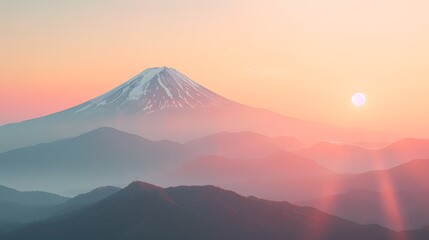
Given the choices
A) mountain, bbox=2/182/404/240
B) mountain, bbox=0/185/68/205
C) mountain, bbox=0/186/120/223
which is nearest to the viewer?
mountain, bbox=2/182/404/240

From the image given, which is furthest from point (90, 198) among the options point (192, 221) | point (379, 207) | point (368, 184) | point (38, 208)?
point (368, 184)

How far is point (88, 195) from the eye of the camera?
12162 cm

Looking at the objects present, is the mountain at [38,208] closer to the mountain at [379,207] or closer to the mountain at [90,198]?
the mountain at [90,198]

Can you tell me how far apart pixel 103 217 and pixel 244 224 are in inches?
720

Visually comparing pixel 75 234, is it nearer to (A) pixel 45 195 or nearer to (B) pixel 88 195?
(B) pixel 88 195

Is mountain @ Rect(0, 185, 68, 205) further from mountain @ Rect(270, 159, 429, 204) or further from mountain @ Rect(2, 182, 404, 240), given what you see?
mountain @ Rect(2, 182, 404, 240)

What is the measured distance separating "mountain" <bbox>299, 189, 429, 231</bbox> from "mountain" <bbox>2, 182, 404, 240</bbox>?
2700 centimetres

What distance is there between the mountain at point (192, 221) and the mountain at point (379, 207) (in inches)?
1063

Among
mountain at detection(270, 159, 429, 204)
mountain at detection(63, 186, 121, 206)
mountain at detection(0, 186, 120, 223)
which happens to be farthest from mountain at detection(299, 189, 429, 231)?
mountain at detection(0, 186, 120, 223)

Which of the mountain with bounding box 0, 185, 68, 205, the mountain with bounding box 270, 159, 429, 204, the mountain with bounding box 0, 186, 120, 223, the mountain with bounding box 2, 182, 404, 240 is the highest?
the mountain with bounding box 270, 159, 429, 204

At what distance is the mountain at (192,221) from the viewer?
76500mm

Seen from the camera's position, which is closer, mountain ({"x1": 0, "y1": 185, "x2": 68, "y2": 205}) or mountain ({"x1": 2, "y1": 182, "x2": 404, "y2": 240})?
mountain ({"x1": 2, "y1": 182, "x2": 404, "y2": 240})

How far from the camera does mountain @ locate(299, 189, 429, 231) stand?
110250 millimetres

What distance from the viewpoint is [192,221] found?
257 feet
